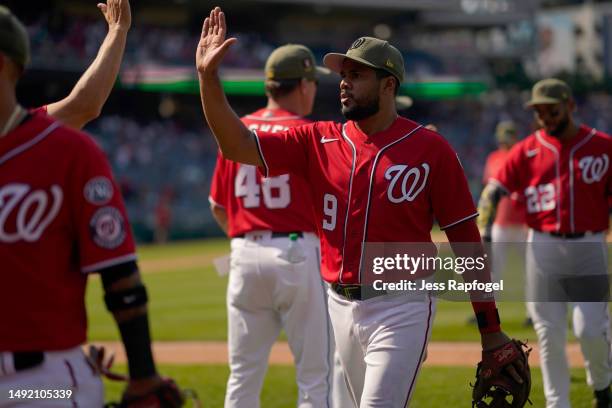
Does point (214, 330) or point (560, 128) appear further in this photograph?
point (214, 330)

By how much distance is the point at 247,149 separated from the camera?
184 inches

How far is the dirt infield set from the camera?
9.25 meters

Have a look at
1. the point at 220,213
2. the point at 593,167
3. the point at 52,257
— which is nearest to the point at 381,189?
the point at 52,257

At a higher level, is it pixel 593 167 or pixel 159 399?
pixel 593 167

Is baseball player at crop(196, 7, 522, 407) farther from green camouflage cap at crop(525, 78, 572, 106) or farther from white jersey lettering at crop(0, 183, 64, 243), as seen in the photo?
green camouflage cap at crop(525, 78, 572, 106)

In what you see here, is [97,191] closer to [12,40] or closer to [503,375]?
[12,40]

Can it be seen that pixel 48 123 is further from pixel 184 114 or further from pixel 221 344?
pixel 184 114

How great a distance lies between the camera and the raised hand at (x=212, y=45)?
14.2 ft

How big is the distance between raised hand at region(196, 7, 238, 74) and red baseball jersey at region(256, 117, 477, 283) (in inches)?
21.2

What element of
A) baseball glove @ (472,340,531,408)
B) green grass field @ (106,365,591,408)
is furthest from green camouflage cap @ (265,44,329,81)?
green grass field @ (106,365,591,408)

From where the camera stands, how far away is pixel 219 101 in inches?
175

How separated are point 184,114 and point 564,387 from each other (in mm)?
31720

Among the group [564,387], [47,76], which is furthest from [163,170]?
[564,387]

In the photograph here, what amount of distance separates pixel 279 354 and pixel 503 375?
20.0 ft
